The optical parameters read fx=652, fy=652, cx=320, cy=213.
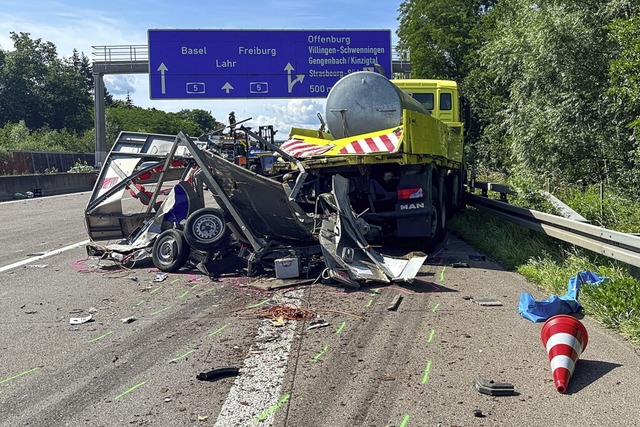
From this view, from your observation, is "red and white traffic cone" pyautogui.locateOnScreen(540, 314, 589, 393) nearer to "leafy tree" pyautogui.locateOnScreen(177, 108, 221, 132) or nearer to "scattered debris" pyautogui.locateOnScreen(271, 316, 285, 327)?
"scattered debris" pyautogui.locateOnScreen(271, 316, 285, 327)

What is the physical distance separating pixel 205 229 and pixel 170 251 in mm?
655

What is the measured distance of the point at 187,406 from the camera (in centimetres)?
403

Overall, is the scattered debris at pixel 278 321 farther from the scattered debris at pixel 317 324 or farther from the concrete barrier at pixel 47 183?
the concrete barrier at pixel 47 183

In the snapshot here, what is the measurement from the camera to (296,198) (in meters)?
9.60

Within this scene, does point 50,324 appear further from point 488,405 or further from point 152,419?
point 488,405

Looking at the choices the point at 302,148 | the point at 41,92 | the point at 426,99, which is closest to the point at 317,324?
the point at 302,148

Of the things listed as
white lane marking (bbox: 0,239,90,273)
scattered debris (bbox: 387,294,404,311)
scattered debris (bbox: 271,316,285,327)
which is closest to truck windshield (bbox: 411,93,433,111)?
white lane marking (bbox: 0,239,90,273)

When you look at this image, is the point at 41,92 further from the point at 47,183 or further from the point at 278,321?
the point at 278,321

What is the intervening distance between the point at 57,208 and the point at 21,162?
14.6m

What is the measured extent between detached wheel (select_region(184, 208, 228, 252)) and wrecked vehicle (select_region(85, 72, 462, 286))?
13 millimetres

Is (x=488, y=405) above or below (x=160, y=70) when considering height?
below

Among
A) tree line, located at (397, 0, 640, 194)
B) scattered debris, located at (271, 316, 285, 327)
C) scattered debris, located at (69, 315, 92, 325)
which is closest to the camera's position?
scattered debris, located at (271, 316, 285, 327)

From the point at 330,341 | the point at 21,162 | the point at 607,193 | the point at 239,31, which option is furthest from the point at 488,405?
the point at 21,162

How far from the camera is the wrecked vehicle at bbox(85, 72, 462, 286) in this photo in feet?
26.6
